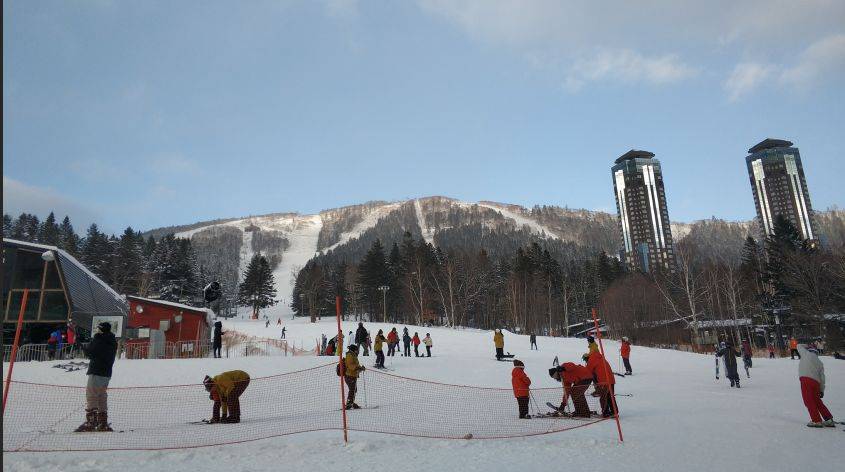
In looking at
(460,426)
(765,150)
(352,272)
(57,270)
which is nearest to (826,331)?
(460,426)

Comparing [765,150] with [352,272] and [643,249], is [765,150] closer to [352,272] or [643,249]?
[643,249]

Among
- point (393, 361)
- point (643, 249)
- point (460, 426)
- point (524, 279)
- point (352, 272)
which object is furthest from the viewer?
point (643, 249)

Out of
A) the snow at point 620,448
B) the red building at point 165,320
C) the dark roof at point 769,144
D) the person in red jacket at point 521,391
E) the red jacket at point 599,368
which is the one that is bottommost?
the snow at point 620,448

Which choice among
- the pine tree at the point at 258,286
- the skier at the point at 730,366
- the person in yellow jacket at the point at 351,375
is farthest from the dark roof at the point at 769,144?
the person in yellow jacket at the point at 351,375

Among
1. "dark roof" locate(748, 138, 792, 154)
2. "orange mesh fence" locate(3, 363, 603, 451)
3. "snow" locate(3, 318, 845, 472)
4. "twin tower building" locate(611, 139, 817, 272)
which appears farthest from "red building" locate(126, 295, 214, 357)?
"dark roof" locate(748, 138, 792, 154)

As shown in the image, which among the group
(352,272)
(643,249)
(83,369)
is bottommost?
(83,369)

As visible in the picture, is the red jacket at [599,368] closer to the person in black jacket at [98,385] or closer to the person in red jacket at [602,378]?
the person in red jacket at [602,378]

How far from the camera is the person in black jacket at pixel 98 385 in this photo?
8.37 meters

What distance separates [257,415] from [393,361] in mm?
11234

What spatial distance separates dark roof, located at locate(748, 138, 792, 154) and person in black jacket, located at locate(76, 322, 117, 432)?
759ft

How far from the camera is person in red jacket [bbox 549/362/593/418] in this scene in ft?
31.6

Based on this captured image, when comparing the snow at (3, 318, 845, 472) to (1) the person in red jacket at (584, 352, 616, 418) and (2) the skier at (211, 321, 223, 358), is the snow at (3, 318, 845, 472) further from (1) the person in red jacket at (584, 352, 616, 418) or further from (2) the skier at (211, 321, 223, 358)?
(2) the skier at (211, 321, 223, 358)

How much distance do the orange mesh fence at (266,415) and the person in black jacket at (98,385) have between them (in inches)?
10.2

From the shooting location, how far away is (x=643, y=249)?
18688cm
